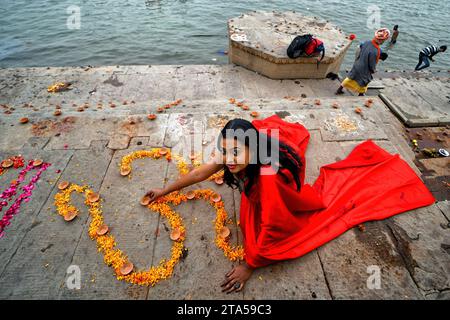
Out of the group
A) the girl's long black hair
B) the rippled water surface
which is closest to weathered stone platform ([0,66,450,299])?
the girl's long black hair

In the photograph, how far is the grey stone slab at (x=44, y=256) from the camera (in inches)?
96.7

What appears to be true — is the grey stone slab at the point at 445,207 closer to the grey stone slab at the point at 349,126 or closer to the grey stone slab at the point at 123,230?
the grey stone slab at the point at 349,126

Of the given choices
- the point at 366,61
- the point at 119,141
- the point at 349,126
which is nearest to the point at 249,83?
the point at 366,61

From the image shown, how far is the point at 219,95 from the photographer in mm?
7254

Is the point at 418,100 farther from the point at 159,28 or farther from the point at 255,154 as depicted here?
the point at 159,28

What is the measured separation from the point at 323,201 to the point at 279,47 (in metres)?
5.89

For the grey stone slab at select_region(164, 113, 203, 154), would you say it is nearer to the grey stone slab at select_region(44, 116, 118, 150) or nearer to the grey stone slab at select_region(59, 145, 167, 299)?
the grey stone slab at select_region(59, 145, 167, 299)

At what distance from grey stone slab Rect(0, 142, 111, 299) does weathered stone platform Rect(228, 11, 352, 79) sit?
236 inches

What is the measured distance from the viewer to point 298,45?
6.78m

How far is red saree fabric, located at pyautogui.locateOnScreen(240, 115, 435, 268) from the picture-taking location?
2459 millimetres

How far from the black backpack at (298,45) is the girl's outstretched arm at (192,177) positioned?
551 cm

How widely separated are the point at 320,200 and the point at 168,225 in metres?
1.84

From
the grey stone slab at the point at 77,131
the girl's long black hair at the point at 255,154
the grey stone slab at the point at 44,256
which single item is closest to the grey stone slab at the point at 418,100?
the girl's long black hair at the point at 255,154
